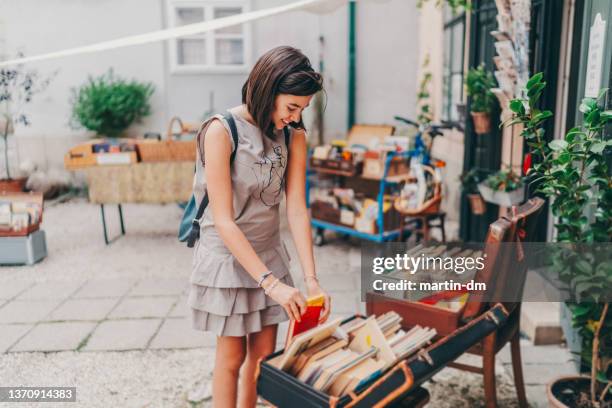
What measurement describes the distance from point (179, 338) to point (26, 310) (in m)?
0.98

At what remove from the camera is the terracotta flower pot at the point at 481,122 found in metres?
4.48

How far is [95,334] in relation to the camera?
3.63m

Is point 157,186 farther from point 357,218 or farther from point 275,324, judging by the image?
point 275,324

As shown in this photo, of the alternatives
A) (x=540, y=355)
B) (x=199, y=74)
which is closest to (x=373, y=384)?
(x=540, y=355)

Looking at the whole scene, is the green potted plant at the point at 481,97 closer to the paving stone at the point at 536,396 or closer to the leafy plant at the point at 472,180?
the leafy plant at the point at 472,180

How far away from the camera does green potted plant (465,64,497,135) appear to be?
4.37 metres

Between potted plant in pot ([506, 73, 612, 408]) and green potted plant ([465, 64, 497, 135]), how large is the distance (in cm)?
215

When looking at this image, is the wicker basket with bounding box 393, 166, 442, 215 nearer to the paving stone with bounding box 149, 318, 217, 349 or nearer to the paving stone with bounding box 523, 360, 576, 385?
the paving stone with bounding box 523, 360, 576, 385

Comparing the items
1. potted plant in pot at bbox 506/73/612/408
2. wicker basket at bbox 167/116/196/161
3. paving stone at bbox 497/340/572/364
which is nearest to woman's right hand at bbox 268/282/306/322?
potted plant in pot at bbox 506/73/612/408

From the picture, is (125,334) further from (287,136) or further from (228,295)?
(287,136)

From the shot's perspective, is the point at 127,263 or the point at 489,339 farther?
the point at 127,263

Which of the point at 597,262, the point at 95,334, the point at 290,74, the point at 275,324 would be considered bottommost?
the point at 95,334

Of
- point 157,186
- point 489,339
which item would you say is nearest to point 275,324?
point 489,339

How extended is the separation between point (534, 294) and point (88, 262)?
12.2ft
